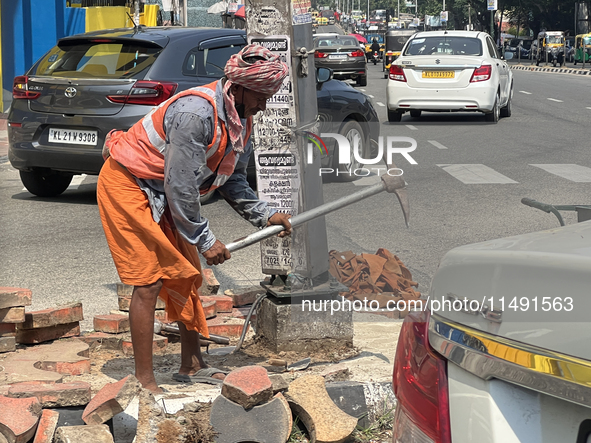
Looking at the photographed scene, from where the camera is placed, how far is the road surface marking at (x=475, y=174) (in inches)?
389

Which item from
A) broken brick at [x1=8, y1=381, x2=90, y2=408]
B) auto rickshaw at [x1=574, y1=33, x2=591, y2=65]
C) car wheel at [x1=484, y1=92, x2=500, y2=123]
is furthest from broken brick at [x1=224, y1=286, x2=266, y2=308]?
auto rickshaw at [x1=574, y1=33, x2=591, y2=65]

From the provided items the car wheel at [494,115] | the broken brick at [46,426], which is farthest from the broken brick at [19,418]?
the car wheel at [494,115]

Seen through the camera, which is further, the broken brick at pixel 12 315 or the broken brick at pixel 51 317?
the broken brick at pixel 51 317

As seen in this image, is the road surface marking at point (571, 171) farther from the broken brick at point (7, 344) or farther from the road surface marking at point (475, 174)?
the broken brick at point (7, 344)

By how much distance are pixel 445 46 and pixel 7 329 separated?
42.1ft

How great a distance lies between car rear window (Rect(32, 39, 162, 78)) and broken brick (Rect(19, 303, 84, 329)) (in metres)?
4.02

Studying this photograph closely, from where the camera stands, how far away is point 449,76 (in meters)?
14.7

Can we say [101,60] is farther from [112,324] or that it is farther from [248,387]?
[248,387]

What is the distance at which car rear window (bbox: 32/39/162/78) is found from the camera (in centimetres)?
816

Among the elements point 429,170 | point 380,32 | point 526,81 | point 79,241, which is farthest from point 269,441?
point 380,32

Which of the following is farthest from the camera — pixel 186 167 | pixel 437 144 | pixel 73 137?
pixel 437 144

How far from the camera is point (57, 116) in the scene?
324 inches

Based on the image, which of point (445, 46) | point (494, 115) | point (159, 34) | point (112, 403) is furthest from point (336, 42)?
point (112, 403)

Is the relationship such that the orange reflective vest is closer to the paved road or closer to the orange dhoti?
the orange dhoti
